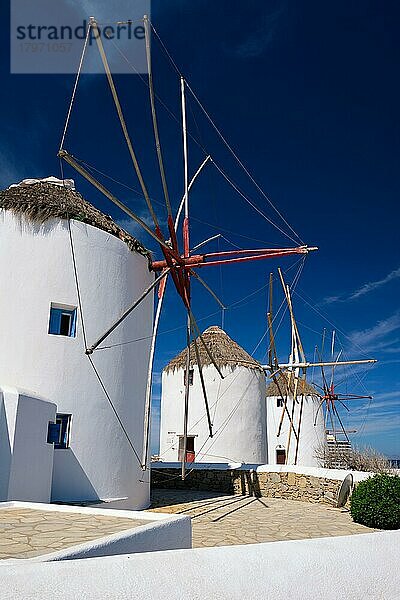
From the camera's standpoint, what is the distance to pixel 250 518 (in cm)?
1077

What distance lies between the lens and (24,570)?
2590 millimetres

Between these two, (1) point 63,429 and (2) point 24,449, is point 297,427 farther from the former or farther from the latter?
(2) point 24,449

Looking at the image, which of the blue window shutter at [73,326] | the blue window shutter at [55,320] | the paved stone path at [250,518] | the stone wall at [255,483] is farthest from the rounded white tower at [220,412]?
the blue window shutter at [55,320]

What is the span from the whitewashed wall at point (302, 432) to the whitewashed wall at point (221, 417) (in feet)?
26.4

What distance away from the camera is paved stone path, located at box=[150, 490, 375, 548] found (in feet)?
28.7

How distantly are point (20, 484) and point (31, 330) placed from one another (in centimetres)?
316

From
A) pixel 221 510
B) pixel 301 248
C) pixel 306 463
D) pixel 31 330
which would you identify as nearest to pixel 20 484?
pixel 31 330

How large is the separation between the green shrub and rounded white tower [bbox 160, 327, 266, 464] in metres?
10.9

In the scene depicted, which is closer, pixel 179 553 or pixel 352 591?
pixel 179 553

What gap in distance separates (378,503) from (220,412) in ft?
38.9

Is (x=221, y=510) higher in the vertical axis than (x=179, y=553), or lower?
lower

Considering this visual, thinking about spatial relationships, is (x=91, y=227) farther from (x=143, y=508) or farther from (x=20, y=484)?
(x=143, y=508)

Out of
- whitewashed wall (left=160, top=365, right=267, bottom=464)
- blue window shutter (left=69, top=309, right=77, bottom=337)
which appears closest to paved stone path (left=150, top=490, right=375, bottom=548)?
blue window shutter (left=69, top=309, right=77, bottom=337)

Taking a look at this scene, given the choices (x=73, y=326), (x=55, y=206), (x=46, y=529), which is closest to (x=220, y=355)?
(x=73, y=326)
